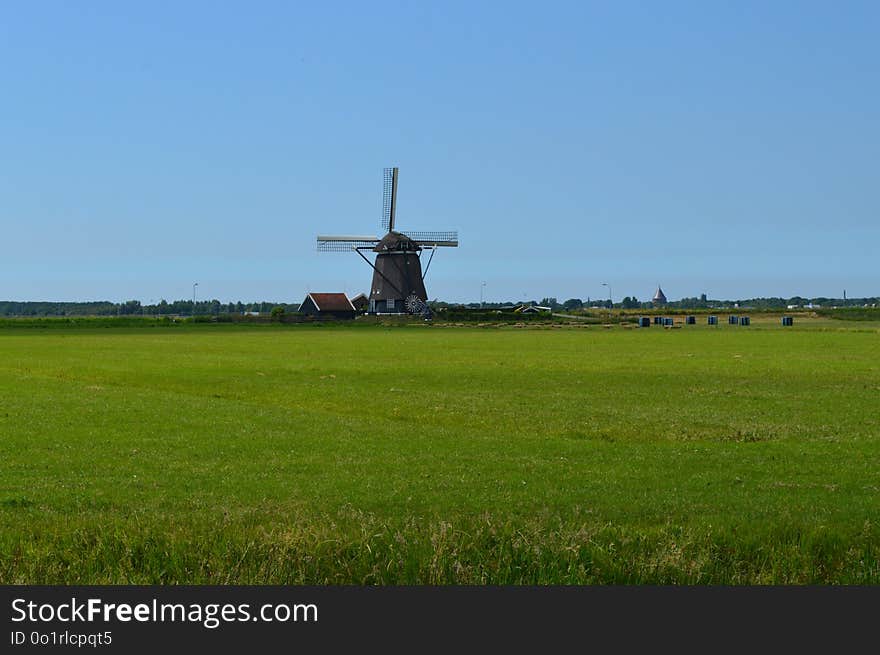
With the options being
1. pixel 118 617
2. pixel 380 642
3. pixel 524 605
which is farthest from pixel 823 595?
pixel 118 617

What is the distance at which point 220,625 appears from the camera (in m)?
11.1

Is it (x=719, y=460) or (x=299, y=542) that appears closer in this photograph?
(x=299, y=542)

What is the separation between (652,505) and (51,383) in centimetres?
3021

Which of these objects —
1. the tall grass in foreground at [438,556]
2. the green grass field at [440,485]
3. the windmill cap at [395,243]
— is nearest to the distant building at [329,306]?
the windmill cap at [395,243]

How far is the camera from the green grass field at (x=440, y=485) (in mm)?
13547

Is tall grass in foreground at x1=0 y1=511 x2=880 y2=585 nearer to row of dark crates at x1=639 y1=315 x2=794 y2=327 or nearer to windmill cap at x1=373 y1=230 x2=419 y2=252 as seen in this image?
row of dark crates at x1=639 y1=315 x2=794 y2=327

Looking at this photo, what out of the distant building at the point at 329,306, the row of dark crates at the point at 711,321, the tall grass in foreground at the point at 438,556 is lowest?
the tall grass in foreground at the point at 438,556

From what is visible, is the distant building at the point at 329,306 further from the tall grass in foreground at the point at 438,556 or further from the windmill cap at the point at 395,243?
the tall grass in foreground at the point at 438,556

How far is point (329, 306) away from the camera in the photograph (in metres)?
194

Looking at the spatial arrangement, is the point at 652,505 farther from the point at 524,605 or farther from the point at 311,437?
the point at 311,437

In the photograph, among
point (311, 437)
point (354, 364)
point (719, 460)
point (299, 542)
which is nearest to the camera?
point (299, 542)

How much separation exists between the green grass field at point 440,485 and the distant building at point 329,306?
152843 millimetres

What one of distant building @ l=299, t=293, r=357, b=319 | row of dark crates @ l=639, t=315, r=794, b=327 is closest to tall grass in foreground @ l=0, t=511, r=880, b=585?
row of dark crates @ l=639, t=315, r=794, b=327

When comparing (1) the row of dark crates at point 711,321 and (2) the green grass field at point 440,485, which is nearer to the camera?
(2) the green grass field at point 440,485
